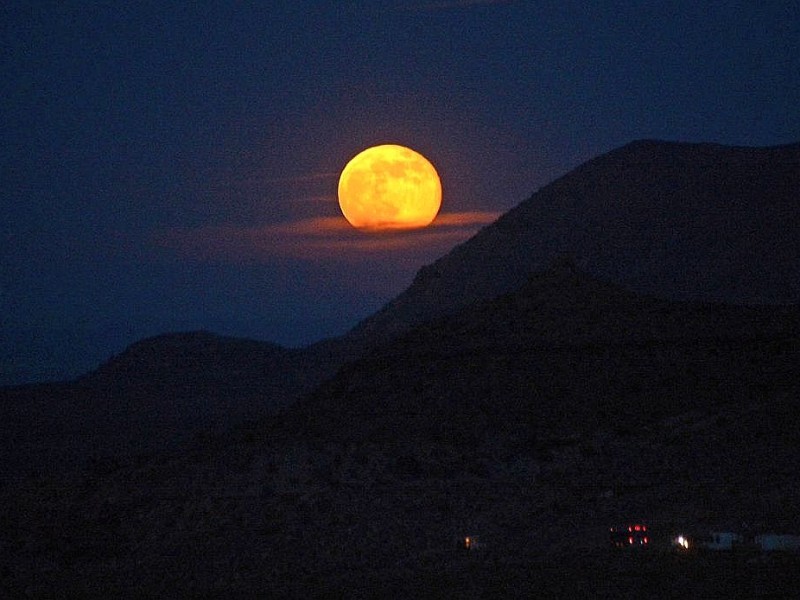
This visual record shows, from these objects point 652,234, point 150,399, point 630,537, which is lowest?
point 630,537

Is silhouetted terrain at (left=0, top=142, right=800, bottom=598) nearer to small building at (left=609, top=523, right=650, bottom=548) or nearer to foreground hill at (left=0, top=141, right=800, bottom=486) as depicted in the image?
small building at (left=609, top=523, right=650, bottom=548)

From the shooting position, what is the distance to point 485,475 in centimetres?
3841

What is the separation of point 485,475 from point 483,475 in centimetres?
5

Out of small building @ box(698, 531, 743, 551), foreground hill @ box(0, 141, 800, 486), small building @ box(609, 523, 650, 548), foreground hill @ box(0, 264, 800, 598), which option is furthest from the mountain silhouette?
small building @ box(698, 531, 743, 551)

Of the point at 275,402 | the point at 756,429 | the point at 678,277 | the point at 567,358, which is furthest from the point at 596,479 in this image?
the point at 678,277

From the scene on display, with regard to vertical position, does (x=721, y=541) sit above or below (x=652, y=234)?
below

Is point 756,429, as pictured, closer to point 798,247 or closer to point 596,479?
point 596,479

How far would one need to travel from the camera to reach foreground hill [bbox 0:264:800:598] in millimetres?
28484

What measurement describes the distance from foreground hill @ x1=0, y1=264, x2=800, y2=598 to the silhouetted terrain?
0.27 ft

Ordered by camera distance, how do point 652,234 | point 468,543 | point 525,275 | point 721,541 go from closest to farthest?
1. point 721,541
2. point 468,543
3. point 525,275
4. point 652,234

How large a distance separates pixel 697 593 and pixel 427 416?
21968 mm

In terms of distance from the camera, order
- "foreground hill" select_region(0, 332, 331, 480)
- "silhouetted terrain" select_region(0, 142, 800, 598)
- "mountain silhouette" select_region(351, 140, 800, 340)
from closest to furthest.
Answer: "silhouetted terrain" select_region(0, 142, 800, 598) → "foreground hill" select_region(0, 332, 331, 480) → "mountain silhouette" select_region(351, 140, 800, 340)

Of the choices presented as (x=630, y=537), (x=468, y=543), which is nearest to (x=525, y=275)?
(x=468, y=543)

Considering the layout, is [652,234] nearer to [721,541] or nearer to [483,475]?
[483,475]
